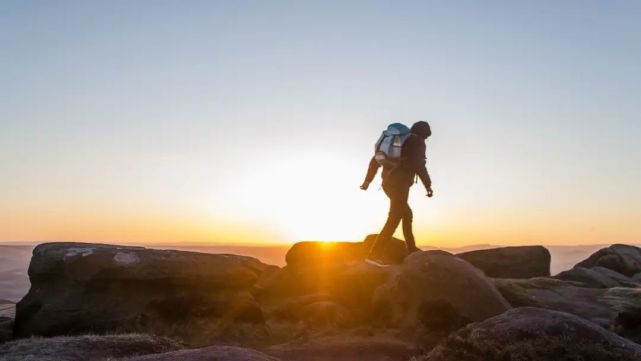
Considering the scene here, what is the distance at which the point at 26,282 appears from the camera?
74.4 m

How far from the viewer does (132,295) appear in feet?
52.5

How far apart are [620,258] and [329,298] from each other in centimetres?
1395

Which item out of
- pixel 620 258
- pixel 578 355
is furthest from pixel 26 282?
pixel 578 355

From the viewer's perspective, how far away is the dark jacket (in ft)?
54.6

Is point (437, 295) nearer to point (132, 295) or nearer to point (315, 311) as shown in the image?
point (315, 311)

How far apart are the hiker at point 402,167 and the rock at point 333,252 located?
316 centimetres

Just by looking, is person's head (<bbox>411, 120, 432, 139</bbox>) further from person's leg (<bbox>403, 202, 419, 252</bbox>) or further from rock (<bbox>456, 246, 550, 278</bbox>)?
rock (<bbox>456, 246, 550, 278</bbox>)

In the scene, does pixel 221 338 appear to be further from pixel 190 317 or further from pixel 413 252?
pixel 413 252

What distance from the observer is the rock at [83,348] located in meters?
10.3

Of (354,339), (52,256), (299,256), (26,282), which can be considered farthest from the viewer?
(26,282)

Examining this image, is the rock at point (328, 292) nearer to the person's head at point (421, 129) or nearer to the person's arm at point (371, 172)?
the person's arm at point (371, 172)

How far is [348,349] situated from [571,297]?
7.84 m

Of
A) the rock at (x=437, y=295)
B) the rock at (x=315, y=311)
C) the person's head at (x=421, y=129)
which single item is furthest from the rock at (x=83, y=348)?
the person's head at (x=421, y=129)

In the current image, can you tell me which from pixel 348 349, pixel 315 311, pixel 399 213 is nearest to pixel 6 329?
pixel 315 311
